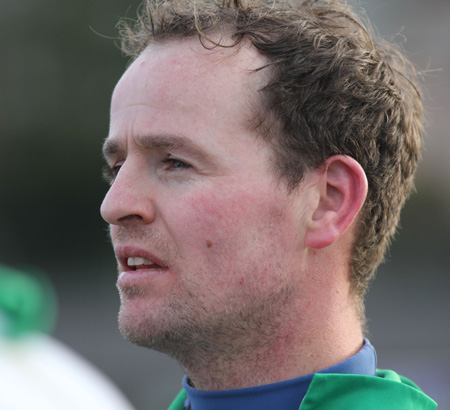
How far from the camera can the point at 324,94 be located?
2.85 meters

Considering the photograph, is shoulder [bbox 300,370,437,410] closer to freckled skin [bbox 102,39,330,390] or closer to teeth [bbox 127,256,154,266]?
freckled skin [bbox 102,39,330,390]

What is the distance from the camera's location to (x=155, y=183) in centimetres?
266

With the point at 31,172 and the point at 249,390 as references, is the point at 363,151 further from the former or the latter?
the point at 31,172

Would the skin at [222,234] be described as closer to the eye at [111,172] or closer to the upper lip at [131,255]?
the upper lip at [131,255]

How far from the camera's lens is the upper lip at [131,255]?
260 cm

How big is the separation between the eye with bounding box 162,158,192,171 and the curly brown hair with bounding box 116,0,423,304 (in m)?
0.31

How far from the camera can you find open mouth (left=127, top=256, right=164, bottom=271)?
2639mm

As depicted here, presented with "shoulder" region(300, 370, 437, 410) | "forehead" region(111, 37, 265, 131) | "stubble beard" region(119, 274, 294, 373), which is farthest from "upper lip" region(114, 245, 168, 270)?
"shoulder" region(300, 370, 437, 410)

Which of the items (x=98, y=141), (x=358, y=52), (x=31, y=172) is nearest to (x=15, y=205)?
(x=31, y=172)

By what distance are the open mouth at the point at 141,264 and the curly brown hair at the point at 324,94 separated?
1.80ft

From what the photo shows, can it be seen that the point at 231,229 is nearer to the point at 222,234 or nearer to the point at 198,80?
the point at 222,234

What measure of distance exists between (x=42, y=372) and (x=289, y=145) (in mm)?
1165

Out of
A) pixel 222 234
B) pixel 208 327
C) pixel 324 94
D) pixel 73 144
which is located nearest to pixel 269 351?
pixel 208 327

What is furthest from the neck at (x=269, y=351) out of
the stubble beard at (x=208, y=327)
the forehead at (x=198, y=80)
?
the forehead at (x=198, y=80)
